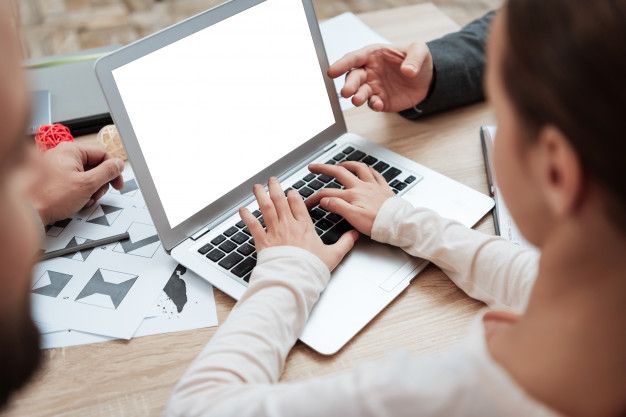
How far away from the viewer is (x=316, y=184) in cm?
96

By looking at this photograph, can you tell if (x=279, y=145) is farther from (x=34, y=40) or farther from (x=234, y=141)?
(x=34, y=40)

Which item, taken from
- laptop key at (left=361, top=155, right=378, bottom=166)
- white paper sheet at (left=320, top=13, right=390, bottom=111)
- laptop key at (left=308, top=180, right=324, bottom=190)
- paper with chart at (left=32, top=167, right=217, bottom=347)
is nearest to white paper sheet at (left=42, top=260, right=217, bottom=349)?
paper with chart at (left=32, top=167, right=217, bottom=347)

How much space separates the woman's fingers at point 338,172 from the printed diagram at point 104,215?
0.93 feet

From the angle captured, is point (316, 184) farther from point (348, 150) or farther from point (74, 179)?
point (74, 179)

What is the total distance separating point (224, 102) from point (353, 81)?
→ 0.24m

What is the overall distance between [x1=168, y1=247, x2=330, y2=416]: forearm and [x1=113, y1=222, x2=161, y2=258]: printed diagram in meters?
0.17

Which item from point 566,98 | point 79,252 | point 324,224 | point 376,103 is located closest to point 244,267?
point 324,224

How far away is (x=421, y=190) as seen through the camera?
0.96 metres

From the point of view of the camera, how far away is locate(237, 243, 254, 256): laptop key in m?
0.85

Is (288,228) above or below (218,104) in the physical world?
below

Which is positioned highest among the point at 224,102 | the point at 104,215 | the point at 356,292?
the point at 224,102

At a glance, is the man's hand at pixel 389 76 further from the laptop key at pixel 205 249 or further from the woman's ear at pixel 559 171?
the woman's ear at pixel 559 171

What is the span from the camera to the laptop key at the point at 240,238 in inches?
34.4

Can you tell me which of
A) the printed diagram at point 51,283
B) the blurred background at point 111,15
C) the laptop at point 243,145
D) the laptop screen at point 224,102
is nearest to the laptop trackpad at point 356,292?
the laptop at point 243,145
